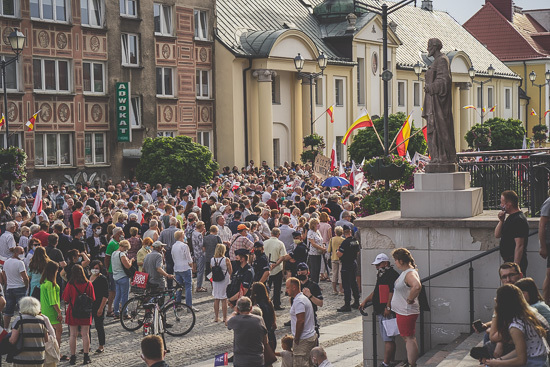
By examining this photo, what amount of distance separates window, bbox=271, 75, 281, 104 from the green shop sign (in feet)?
36.5

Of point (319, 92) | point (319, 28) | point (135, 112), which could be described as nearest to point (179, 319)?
point (135, 112)

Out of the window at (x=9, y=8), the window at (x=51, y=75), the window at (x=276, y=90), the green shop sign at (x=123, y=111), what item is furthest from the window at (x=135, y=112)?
the window at (x=276, y=90)

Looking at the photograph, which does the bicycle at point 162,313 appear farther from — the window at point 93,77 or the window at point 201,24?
the window at point 201,24

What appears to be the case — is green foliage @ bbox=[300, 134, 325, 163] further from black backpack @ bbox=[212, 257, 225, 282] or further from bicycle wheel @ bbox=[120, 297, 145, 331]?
bicycle wheel @ bbox=[120, 297, 145, 331]

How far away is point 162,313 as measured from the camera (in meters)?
16.5

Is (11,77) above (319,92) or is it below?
below

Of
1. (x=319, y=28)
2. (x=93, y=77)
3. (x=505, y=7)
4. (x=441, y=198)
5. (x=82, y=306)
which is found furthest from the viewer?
(x=505, y=7)

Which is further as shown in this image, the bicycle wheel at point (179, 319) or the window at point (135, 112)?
the window at point (135, 112)

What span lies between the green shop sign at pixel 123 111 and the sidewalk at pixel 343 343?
21.6 metres

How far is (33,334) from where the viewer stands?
40.2 ft

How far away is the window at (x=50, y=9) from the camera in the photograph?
3478 cm

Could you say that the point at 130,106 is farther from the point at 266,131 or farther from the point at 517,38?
the point at 517,38

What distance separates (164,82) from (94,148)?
17.2 ft

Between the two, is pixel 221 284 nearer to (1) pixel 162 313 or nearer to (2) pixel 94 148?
(1) pixel 162 313
